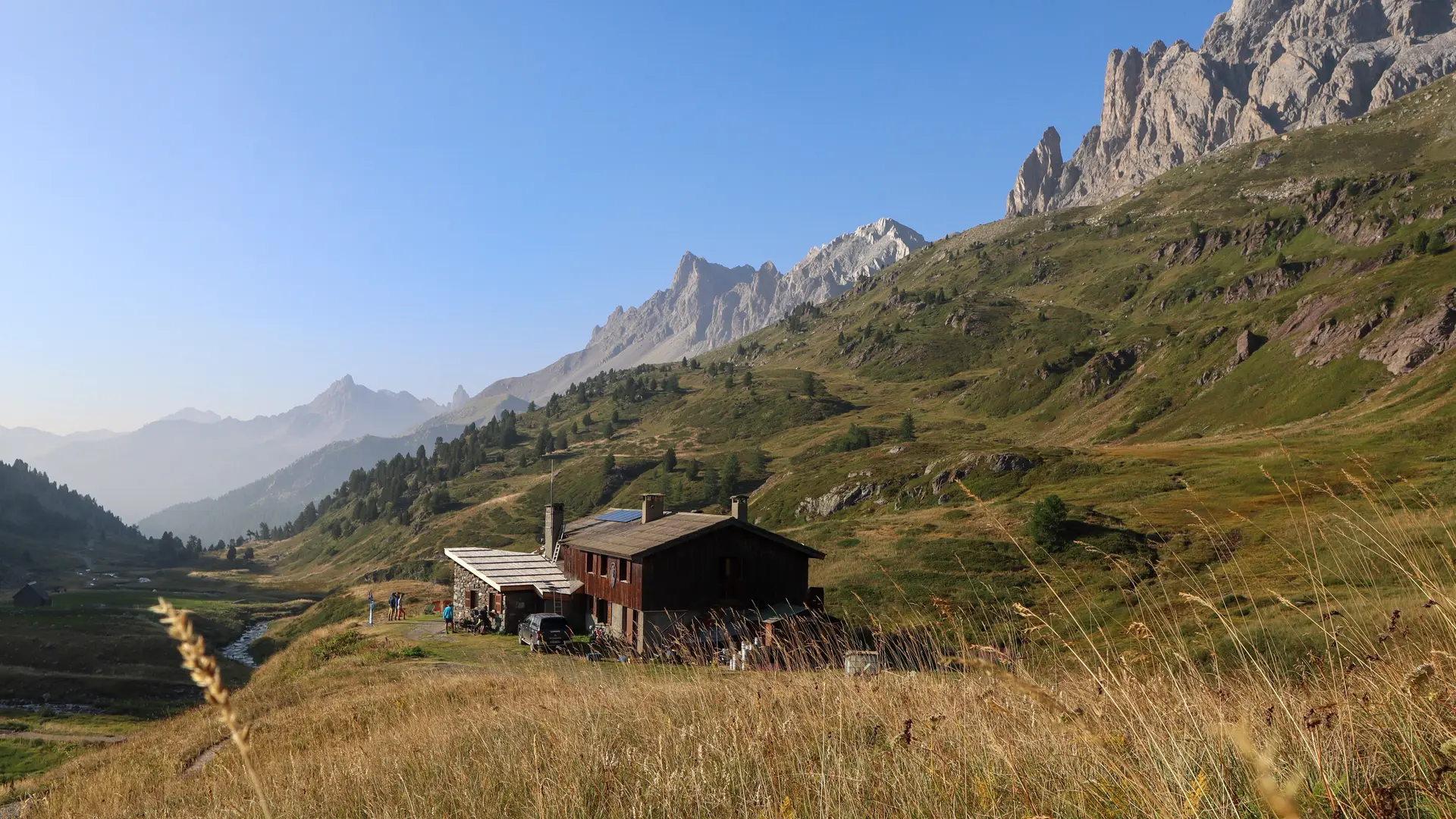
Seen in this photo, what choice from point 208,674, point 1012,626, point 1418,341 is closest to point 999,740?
point 1012,626

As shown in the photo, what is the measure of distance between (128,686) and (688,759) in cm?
7329

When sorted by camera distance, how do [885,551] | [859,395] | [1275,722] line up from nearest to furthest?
[1275,722] < [885,551] < [859,395]

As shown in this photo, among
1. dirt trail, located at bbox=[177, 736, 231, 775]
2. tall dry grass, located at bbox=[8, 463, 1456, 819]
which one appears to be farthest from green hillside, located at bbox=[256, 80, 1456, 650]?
dirt trail, located at bbox=[177, 736, 231, 775]

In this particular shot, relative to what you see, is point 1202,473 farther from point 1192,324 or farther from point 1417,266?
point 1192,324

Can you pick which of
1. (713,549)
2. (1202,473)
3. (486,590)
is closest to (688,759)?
(713,549)

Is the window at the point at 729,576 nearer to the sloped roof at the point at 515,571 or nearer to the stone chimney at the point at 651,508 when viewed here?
the stone chimney at the point at 651,508

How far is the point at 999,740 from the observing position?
4.94 m

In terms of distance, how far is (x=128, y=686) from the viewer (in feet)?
196

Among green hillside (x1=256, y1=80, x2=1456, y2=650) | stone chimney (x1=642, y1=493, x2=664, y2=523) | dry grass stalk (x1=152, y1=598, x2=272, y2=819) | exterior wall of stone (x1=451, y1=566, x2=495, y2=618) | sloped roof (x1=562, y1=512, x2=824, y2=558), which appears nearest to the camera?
dry grass stalk (x1=152, y1=598, x2=272, y2=819)

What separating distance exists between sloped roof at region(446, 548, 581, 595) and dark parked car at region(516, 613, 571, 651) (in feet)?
10.6

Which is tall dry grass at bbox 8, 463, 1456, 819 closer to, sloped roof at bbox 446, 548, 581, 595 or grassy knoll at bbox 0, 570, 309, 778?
grassy knoll at bbox 0, 570, 309, 778

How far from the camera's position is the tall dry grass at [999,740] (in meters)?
3.72

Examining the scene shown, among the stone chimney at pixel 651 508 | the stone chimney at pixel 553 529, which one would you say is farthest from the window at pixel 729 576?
the stone chimney at pixel 553 529

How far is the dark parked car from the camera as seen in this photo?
39463 millimetres
